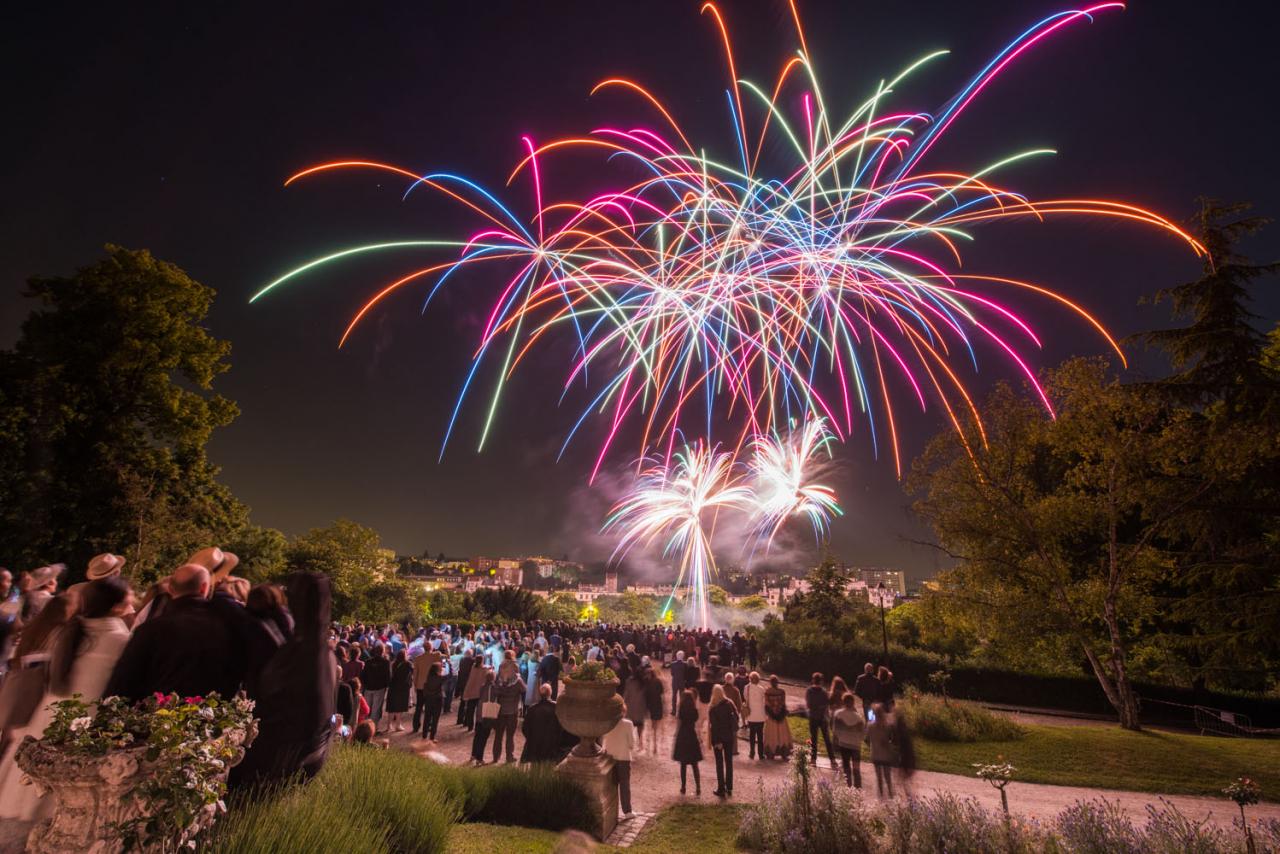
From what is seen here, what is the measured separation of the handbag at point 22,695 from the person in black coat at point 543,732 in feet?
21.5

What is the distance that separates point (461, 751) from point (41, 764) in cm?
1089

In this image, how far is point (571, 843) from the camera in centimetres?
675

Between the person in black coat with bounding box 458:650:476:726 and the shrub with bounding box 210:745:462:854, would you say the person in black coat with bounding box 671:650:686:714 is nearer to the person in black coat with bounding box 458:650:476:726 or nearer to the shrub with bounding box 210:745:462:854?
the person in black coat with bounding box 458:650:476:726

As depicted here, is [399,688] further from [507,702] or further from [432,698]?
[507,702]

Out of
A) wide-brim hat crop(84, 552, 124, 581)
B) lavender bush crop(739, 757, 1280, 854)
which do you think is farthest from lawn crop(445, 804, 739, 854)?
wide-brim hat crop(84, 552, 124, 581)

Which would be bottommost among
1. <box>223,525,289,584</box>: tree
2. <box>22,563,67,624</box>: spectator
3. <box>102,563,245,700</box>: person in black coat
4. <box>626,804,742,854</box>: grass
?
<box>626,804,742,854</box>: grass

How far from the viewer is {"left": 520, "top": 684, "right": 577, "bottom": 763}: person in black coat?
10062 mm

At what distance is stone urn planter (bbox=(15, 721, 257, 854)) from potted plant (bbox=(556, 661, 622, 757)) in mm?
6371

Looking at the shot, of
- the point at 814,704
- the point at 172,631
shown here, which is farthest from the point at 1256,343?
the point at 172,631

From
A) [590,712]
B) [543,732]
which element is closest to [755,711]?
[543,732]

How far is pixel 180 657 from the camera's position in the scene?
4.11 m

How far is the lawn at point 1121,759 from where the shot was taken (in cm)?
1218

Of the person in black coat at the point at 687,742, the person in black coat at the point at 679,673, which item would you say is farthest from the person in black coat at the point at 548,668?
the person in black coat at the point at 687,742

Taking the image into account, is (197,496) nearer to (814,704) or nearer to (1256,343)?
(814,704)
